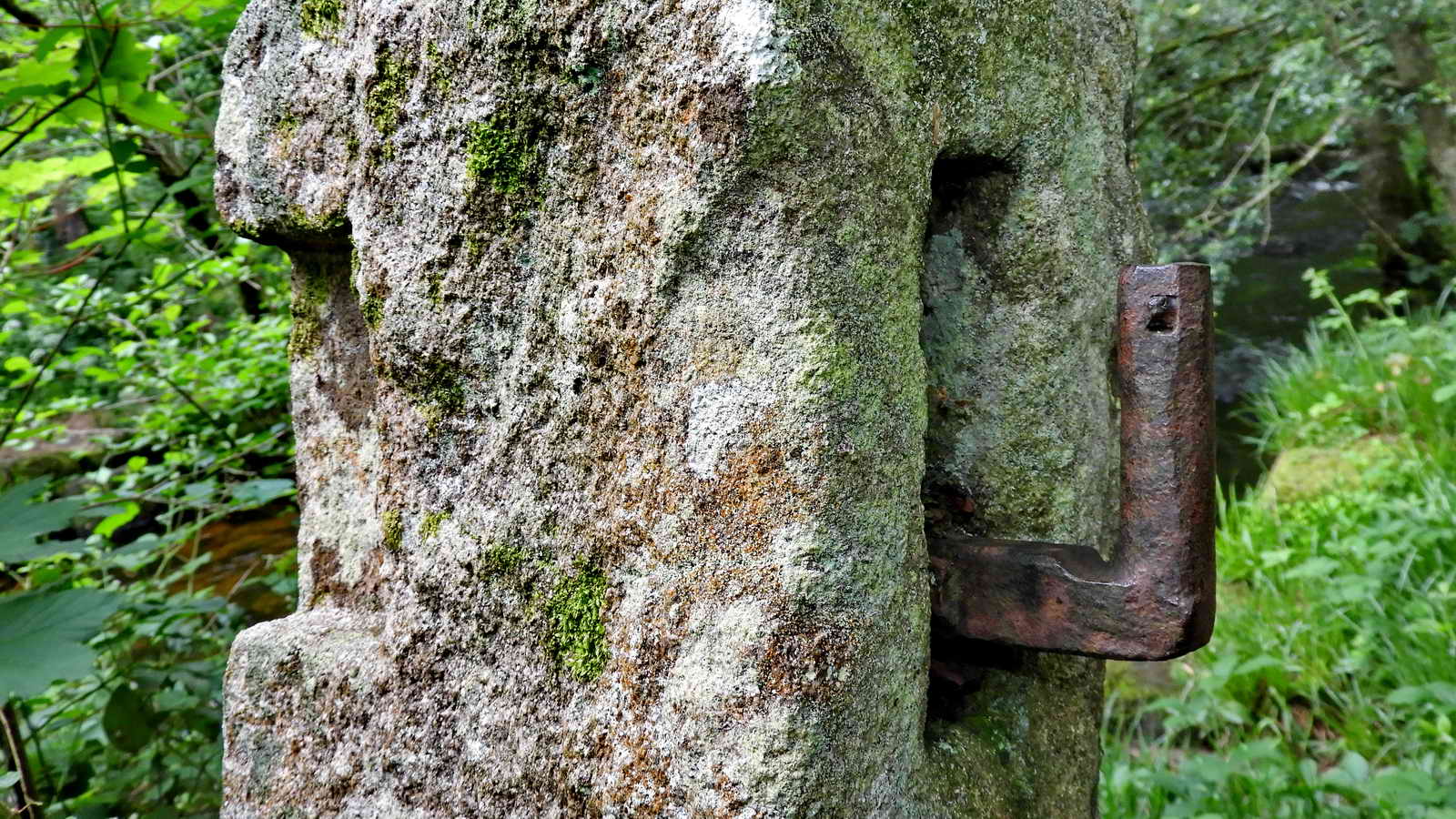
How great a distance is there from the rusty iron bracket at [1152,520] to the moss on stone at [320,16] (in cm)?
80

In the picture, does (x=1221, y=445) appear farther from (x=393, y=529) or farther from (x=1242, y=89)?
(x=393, y=529)

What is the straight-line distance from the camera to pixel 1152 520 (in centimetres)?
80

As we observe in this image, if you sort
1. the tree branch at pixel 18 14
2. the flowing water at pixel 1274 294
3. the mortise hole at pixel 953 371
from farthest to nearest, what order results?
the flowing water at pixel 1274 294, the tree branch at pixel 18 14, the mortise hole at pixel 953 371

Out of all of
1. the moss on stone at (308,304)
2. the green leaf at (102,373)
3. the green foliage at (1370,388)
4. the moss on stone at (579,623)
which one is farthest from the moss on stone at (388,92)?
the green foliage at (1370,388)

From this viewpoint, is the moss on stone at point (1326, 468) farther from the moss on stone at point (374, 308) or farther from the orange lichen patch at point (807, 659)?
the moss on stone at point (374, 308)

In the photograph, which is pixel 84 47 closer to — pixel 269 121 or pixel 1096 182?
pixel 269 121

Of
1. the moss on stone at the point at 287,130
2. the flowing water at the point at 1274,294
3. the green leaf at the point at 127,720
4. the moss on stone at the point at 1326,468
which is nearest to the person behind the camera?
the moss on stone at the point at 287,130

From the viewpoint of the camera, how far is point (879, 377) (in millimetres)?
753

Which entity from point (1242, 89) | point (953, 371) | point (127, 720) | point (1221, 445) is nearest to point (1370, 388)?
point (1221, 445)

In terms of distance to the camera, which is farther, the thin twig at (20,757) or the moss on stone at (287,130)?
the thin twig at (20,757)

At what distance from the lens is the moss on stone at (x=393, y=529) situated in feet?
3.18

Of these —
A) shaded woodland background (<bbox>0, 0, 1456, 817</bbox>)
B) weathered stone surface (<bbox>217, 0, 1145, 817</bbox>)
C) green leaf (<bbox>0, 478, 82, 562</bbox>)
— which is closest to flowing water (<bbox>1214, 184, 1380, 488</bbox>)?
shaded woodland background (<bbox>0, 0, 1456, 817</bbox>)

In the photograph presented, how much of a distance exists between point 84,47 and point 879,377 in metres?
1.61

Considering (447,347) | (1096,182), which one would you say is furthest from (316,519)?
(1096,182)
